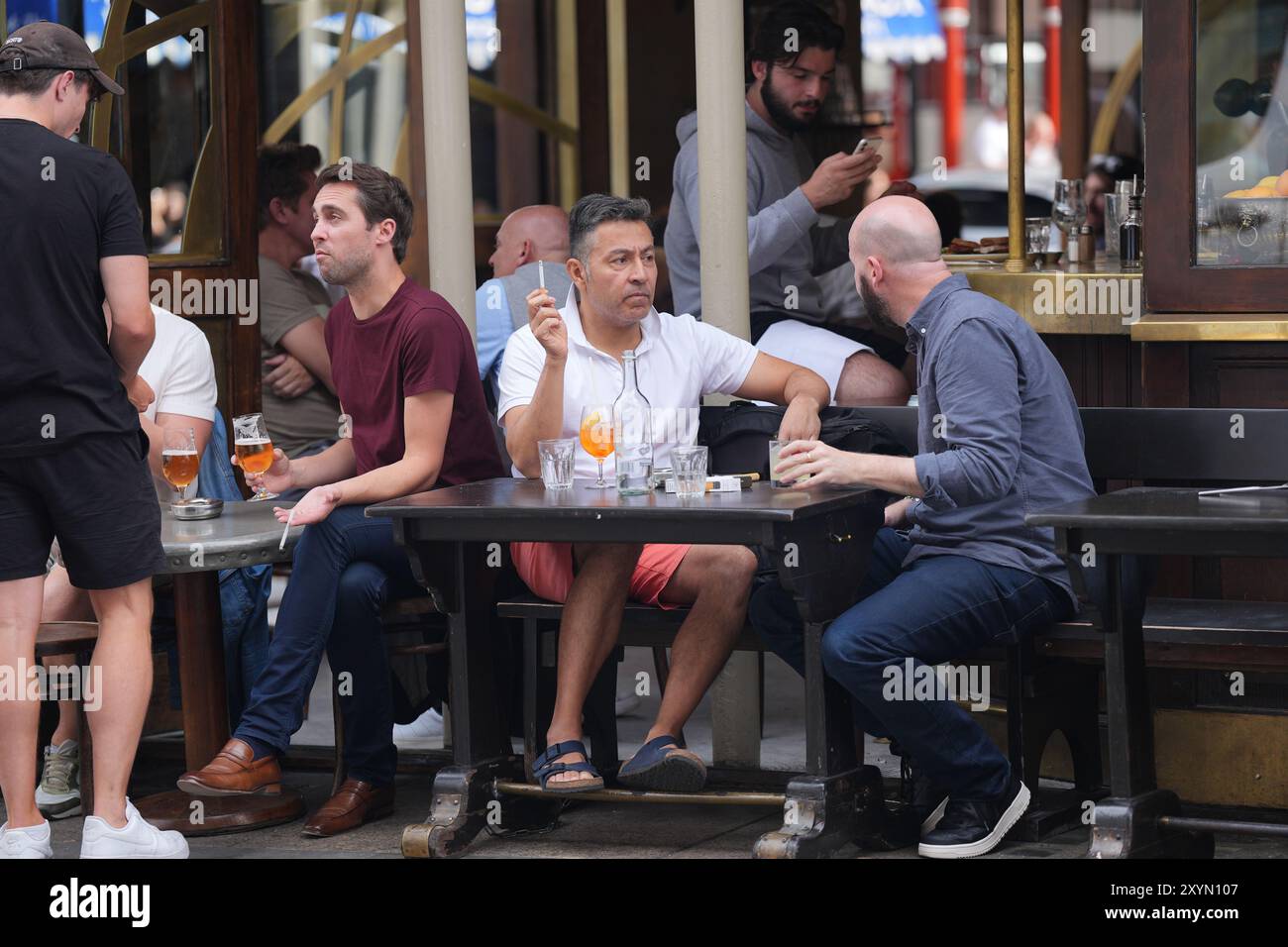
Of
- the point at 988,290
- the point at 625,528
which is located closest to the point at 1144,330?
the point at 988,290

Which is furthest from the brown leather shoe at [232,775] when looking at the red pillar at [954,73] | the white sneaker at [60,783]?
the red pillar at [954,73]

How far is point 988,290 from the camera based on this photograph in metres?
5.61

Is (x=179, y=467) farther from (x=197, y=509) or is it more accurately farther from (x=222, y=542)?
(x=222, y=542)

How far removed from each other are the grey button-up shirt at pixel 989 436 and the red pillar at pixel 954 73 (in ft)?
87.5

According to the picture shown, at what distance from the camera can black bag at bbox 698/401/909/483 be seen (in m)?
4.78

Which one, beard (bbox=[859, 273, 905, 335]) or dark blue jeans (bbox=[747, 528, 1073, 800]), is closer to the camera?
dark blue jeans (bbox=[747, 528, 1073, 800])

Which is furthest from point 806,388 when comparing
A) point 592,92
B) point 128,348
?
point 592,92

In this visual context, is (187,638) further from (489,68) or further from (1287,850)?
(489,68)

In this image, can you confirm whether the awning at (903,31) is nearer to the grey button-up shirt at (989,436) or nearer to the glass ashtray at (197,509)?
the glass ashtray at (197,509)

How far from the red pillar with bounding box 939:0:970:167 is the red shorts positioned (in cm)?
2663

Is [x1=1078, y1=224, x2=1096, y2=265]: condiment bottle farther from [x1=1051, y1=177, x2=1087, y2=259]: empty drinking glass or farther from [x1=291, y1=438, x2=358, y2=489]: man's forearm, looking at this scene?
[x1=291, y1=438, x2=358, y2=489]: man's forearm

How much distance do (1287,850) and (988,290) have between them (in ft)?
6.00

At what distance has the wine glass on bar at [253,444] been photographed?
4785 millimetres

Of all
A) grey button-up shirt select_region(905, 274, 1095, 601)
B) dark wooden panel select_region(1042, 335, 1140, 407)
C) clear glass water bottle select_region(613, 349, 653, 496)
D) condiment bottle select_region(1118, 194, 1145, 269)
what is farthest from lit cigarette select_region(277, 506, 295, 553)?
condiment bottle select_region(1118, 194, 1145, 269)
